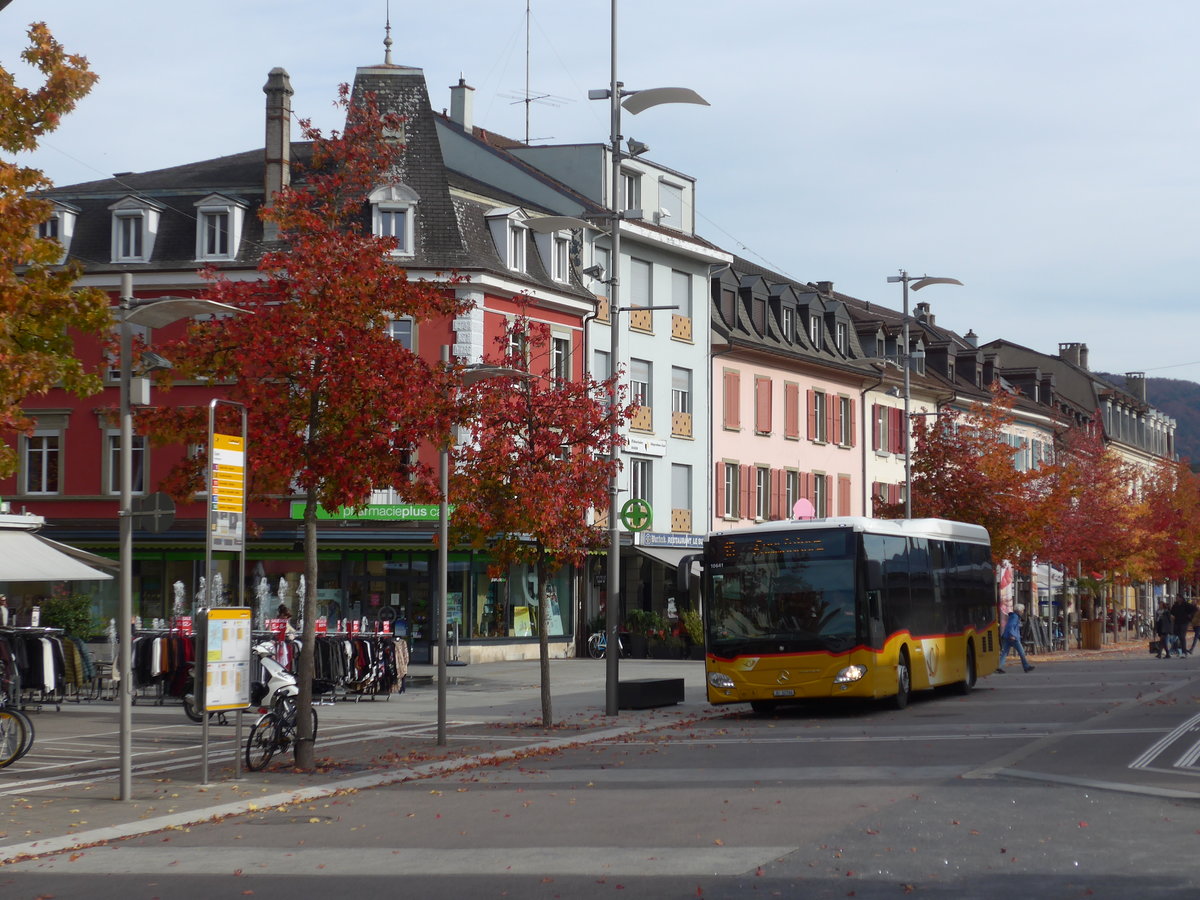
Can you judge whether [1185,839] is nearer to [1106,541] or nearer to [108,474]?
[108,474]

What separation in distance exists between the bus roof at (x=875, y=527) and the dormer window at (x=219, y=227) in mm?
22283

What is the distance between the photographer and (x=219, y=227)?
45.8 m

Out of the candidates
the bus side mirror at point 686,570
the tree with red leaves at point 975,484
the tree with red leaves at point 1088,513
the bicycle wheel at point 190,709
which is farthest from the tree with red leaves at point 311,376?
the tree with red leaves at point 1088,513

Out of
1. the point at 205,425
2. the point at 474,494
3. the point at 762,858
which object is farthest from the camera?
the point at 474,494

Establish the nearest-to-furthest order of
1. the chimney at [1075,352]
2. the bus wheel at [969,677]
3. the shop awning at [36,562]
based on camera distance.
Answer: the shop awning at [36,562] → the bus wheel at [969,677] → the chimney at [1075,352]

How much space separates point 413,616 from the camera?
151 feet

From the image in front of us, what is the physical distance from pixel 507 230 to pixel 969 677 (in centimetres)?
2082

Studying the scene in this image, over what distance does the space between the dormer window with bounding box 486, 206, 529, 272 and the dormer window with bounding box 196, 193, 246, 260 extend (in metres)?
6.78

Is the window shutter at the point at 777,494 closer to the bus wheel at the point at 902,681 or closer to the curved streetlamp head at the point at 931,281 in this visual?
the curved streetlamp head at the point at 931,281

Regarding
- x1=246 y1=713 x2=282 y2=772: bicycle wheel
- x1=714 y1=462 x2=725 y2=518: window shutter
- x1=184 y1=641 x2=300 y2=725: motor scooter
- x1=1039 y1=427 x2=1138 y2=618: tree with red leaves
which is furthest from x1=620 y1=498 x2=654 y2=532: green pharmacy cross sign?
x1=1039 y1=427 x2=1138 y2=618: tree with red leaves

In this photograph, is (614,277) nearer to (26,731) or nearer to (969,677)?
(969,677)

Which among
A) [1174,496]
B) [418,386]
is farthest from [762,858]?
[1174,496]

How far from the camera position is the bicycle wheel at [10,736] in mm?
17984

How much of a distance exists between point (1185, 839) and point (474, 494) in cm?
1342
